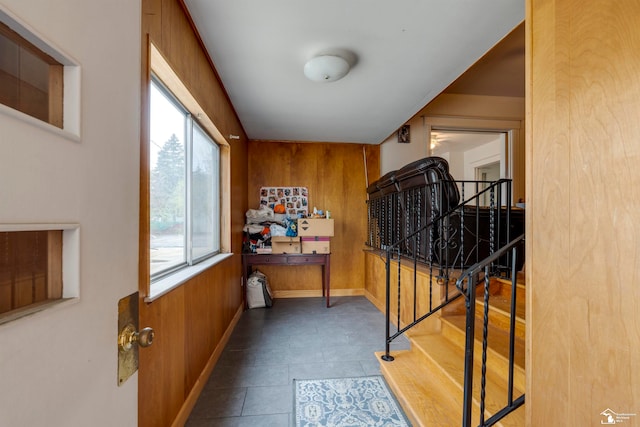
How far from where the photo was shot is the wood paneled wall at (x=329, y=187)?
4.28 meters

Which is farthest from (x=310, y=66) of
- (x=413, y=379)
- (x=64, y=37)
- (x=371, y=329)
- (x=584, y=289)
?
(x=371, y=329)

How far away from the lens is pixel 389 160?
432cm

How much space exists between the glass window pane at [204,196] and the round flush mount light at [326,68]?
0.98 meters

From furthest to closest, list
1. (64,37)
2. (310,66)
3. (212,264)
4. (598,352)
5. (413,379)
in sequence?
1. (212,264)
2. (310,66)
3. (413,379)
4. (598,352)
5. (64,37)

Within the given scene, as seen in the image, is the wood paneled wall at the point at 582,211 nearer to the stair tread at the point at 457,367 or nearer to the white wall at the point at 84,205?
the stair tread at the point at 457,367

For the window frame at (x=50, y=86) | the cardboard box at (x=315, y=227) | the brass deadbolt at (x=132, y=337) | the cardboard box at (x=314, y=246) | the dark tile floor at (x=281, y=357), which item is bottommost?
the dark tile floor at (x=281, y=357)

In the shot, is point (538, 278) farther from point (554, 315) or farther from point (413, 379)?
point (413, 379)

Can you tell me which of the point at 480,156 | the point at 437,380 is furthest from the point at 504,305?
the point at 480,156

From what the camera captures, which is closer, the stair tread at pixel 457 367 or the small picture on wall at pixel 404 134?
the stair tread at pixel 457 367

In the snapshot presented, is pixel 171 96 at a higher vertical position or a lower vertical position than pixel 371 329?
higher

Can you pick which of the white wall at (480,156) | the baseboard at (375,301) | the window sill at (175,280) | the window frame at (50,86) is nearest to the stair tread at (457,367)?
the baseboard at (375,301)

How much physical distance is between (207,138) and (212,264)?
111cm

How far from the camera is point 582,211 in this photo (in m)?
0.85

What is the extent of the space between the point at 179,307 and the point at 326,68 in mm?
1862
